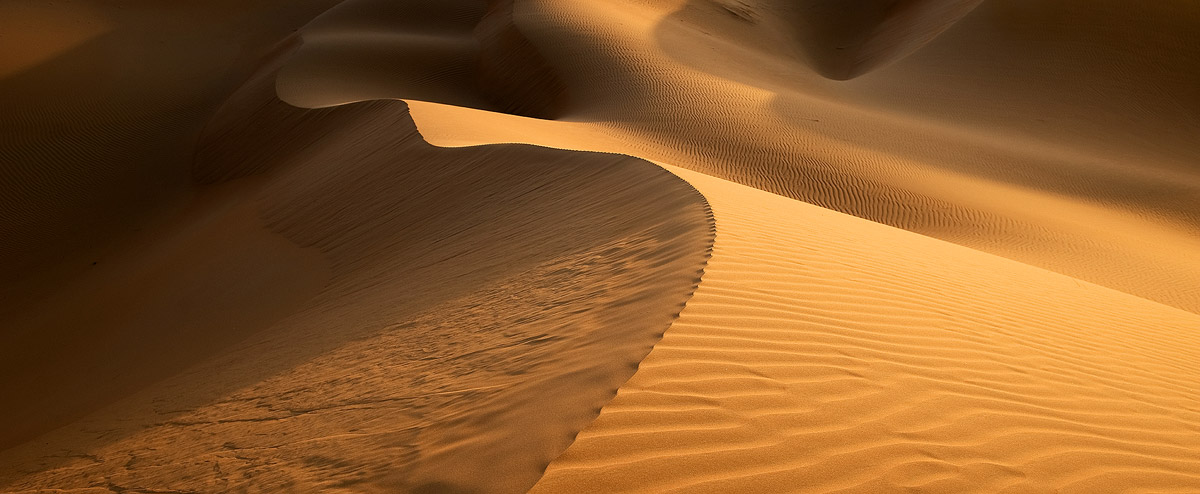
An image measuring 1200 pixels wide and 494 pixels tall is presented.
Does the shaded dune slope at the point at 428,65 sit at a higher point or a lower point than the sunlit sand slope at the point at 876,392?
higher

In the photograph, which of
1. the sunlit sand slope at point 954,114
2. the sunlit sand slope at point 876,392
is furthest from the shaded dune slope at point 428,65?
the sunlit sand slope at point 876,392

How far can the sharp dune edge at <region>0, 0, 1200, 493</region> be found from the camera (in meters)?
3.16

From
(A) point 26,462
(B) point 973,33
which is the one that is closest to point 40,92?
(A) point 26,462

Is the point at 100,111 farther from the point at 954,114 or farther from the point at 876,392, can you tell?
the point at 954,114

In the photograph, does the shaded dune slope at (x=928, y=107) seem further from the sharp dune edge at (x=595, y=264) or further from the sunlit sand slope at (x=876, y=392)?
the sunlit sand slope at (x=876, y=392)

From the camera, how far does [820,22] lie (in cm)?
2720

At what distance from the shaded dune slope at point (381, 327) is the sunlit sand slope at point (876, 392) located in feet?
0.76

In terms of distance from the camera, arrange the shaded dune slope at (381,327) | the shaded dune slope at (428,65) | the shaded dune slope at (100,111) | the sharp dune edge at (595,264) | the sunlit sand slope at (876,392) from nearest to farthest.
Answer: the sunlit sand slope at (876,392) < the sharp dune edge at (595,264) < the shaded dune slope at (381,327) < the shaded dune slope at (100,111) < the shaded dune slope at (428,65)

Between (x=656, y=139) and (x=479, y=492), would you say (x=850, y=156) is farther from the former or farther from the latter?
(x=479, y=492)

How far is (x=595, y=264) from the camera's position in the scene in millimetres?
5109

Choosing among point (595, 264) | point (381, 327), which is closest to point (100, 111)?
point (381, 327)

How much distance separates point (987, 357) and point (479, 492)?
→ 2916 mm

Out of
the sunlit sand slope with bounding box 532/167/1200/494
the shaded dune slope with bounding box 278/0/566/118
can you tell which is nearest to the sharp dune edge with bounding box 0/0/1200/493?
the sunlit sand slope with bounding box 532/167/1200/494

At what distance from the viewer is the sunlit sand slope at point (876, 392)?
2.79m
